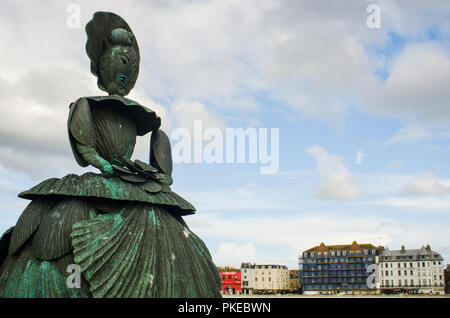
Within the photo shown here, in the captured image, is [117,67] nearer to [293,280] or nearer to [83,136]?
[83,136]

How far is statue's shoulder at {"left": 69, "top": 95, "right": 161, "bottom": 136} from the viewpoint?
1275 cm

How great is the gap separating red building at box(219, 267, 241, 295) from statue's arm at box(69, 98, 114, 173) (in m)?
107

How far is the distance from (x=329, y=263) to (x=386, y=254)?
1245cm

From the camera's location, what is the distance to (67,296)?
10.6m

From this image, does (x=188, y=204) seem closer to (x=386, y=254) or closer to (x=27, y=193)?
(x=27, y=193)

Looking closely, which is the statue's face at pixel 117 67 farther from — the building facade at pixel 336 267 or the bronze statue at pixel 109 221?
the building facade at pixel 336 267

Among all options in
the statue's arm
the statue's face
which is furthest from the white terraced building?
the statue's arm

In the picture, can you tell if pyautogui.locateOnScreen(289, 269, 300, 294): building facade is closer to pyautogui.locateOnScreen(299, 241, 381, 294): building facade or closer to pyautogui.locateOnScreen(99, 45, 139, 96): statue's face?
pyautogui.locateOnScreen(299, 241, 381, 294): building facade

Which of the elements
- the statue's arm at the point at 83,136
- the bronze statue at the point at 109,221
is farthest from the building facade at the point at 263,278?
the statue's arm at the point at 83,136

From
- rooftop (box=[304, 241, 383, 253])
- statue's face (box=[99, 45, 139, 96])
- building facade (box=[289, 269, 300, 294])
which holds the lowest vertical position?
building facade (box=[289, 269, 300, 294])

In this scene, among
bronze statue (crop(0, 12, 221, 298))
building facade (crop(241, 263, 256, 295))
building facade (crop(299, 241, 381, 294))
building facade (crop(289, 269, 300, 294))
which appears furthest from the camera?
building facade (crop(289, 269, 300, 294))
